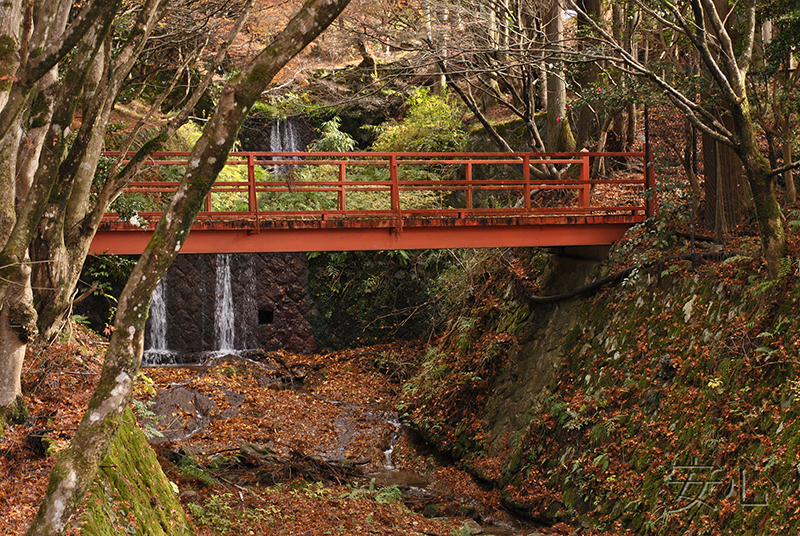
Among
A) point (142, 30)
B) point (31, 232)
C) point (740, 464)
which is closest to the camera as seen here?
point (31, 232)

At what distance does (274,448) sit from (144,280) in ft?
28.3

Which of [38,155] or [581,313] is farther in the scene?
[581,313]

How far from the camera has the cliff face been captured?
6977 mm

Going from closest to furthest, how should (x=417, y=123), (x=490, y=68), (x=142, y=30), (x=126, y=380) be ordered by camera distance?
(x=126, y=380) < (x=142, y=30) < (x=490, y=68) < (x=417, y=123)

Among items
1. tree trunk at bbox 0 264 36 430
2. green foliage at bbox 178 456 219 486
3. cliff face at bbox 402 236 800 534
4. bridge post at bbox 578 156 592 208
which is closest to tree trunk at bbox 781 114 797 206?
cliff face at bbox 402 236 800 534

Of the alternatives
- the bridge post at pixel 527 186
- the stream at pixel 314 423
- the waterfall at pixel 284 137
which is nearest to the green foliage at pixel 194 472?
the stream at pixel 314 423

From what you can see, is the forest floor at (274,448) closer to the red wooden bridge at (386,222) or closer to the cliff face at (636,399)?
the cliff face at (636,399)

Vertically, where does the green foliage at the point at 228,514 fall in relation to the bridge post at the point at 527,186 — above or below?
below

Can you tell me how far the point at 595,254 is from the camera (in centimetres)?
1248

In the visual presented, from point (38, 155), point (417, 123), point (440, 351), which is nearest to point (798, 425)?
point (38, 155)

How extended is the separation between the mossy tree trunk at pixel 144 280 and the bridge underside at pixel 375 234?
6.03m

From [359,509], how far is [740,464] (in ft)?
16.2

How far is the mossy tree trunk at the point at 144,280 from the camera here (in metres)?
4.36

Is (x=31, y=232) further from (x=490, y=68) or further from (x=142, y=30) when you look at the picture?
(x=490, y=68)
